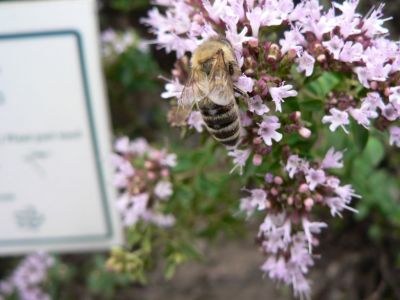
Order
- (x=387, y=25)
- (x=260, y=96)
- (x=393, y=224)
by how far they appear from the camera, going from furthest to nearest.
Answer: (x=387, y=25) < (x=393, y=224) < (x=260, y=96)

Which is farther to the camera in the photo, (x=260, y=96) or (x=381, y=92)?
(x=381, y=92)

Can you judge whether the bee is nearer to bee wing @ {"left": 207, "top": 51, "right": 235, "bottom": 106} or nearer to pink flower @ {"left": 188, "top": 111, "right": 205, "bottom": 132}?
bee wing @ {"left": 207, "top": 51, "right": 235, "bottom": 106}

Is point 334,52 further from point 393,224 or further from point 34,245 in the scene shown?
point 34,245

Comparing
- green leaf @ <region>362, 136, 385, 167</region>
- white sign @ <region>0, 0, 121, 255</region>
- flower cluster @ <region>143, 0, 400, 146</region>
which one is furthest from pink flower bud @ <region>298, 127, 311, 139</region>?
white sign @ <region>0, 0, 121, 255</region>

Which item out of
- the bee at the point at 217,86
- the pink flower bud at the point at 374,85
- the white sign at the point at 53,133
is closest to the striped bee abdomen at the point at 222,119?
the bee at the point at 217,86

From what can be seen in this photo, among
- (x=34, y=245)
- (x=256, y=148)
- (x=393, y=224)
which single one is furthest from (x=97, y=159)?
(x=393, y=224)

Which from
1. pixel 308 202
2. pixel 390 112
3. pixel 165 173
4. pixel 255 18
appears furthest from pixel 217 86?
pixel 165 173
